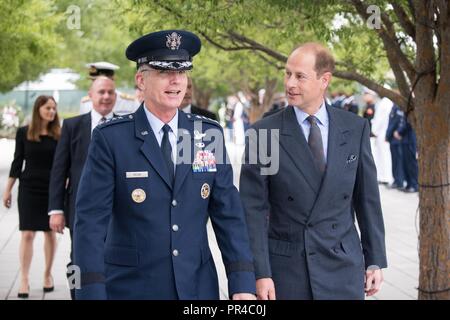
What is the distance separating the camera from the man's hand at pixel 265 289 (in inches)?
189

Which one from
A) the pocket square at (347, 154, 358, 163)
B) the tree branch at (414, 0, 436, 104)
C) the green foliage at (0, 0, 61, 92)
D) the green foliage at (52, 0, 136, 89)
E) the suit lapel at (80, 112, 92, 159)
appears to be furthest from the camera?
the green foliage at (52, 0, 136, 89)

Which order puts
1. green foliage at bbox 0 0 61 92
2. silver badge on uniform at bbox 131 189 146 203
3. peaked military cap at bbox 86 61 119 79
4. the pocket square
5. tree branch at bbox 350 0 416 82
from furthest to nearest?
green foliage at bbox 0 0 61 92, peaked military cap at bbox 86 61 119 79, tree branch at bbox 350 0 416 82, the pocket square, silver badge on uniform at bbox 131 189 146 203

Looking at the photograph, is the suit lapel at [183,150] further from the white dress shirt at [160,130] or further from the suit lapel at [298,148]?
the suit lapel at [298,148]

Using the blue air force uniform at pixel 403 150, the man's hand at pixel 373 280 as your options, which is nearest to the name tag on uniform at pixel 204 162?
the man's hand at pixel 373 280

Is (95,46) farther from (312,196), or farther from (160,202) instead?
(160,202)

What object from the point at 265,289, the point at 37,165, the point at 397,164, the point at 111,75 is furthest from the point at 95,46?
the point at 265,289

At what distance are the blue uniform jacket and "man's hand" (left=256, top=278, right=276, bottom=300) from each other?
0.38 m

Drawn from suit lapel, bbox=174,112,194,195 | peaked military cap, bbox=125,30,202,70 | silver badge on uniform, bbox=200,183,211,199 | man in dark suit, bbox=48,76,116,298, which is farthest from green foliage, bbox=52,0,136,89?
silver badge on uniform, bbox=200,183,211,199

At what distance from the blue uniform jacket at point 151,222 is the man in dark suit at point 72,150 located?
3548mm

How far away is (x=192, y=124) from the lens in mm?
4594

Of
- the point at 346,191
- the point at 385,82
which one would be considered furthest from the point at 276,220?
the point at 385,82

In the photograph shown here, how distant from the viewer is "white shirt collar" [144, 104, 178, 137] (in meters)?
4.48

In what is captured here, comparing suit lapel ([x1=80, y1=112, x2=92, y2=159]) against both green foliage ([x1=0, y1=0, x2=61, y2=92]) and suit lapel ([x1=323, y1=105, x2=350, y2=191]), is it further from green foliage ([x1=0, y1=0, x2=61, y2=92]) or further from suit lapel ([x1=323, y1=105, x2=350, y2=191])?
green foliage ([x1=0, y1=0, x2=61, y2=92])

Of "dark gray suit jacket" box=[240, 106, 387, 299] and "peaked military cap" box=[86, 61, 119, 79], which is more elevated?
"peaked military cap" box=[86, 61, 119, 79]
